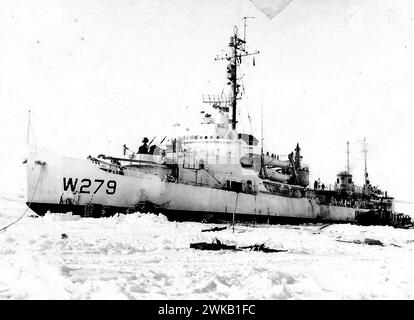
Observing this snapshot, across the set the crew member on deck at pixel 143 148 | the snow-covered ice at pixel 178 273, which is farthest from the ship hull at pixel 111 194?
the snow-covered ice at pixel 178 273

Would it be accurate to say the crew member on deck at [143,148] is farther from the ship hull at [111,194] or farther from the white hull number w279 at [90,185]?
the white hull number w279 at [90,185]

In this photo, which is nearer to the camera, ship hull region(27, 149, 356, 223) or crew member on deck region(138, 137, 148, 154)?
ship hull region(27, 149, 356, 223)

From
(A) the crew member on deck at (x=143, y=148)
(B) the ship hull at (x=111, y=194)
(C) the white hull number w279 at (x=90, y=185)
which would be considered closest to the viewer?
(B) the ship hull at (x=111, y=194)

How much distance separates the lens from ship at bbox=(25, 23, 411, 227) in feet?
57.2

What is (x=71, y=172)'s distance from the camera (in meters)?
17.6

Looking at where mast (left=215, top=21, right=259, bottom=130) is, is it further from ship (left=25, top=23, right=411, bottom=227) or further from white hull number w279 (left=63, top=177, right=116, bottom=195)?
white hull number w279 (left=63, top=177, right=116, bottom=195)

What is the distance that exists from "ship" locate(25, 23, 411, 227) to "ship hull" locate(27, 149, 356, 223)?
0.04m

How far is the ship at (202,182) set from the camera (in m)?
17.4

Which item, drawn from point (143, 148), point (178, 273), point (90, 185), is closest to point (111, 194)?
point (90, 185)

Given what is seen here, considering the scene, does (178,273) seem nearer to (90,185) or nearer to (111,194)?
(90,185)

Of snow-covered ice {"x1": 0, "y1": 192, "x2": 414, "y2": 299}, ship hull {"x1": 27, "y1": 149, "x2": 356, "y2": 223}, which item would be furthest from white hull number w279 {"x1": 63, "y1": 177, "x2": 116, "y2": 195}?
snow-covered ice {"x1": 0, "y1": 192, "x2": 414, "y2": 299}

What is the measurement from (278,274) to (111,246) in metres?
3.71

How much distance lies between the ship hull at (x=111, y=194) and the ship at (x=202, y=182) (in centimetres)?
4
